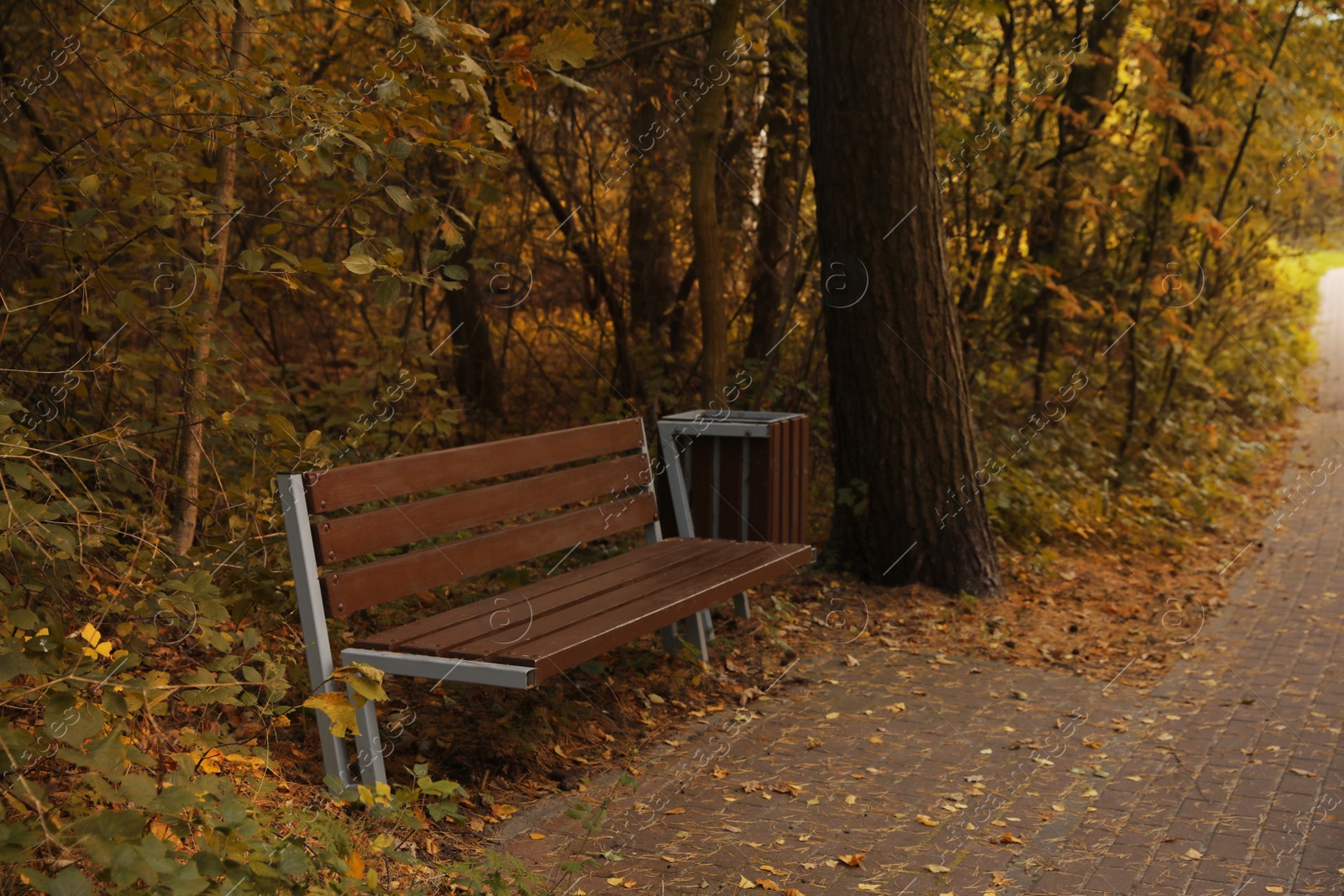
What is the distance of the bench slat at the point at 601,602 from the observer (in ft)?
12.3

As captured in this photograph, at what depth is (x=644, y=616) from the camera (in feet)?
13.8

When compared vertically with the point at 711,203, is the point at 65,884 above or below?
below

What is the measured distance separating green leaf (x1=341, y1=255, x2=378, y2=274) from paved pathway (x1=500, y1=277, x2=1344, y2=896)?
1820 mm

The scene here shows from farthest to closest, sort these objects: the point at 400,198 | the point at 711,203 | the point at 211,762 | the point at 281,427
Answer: the point at 711,203
the point at 281,427
the point at 400,198
the point at 211,762

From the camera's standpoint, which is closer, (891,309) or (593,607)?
(593,607)

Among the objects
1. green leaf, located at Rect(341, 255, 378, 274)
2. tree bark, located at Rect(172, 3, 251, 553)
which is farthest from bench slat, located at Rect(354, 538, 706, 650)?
green leaf, located at Rect(341, 255, 378, 274)

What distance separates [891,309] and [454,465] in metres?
3.08

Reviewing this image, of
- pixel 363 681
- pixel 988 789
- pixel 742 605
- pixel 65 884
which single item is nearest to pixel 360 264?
pixel 363 681

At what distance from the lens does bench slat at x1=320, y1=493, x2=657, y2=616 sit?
150 inches

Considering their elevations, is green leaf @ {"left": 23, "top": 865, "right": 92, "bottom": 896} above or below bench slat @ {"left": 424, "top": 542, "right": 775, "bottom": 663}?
above

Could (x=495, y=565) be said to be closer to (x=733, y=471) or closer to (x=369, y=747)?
(x=369, y=747)

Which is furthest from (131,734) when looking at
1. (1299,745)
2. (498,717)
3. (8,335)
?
(1299,745)

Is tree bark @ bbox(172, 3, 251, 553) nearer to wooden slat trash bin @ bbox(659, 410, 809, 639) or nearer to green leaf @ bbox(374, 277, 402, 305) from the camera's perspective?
green leaf @ bbox(374, 277, 402, 305)

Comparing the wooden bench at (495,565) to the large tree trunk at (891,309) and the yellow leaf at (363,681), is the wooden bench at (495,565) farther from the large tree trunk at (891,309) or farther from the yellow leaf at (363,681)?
the large tree trunk at (891,309)
